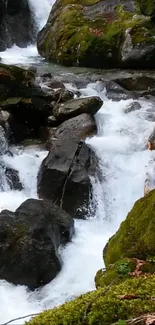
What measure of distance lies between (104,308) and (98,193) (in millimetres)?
7716

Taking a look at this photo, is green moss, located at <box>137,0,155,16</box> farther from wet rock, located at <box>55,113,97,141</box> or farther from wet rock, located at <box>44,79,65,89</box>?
wet rock, located at <box>55,113,97,141</box>

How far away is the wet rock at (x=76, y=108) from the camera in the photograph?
12203mm

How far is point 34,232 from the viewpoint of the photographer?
25.0 ft

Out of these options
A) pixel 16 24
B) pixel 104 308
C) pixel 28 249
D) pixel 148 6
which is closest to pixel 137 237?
pixel 104 308

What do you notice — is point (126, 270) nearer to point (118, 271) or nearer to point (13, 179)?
point (118, 271)

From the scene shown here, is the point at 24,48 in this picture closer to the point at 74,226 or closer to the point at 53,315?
the point at 74,226

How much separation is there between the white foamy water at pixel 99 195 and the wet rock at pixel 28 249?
0.17 metres

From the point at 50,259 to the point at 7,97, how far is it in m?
6.48

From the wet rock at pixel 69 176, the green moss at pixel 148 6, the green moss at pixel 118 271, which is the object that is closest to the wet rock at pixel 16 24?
the green moss at pixel 148 6

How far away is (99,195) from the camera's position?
402 inches

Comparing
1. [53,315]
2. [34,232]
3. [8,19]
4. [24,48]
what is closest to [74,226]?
[34,232]

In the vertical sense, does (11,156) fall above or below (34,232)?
above

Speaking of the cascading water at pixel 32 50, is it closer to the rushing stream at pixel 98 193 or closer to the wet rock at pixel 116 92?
the wet rock at pixel 116 92

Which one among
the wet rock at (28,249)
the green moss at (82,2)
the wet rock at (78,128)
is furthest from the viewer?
the green moss at (82,2)
